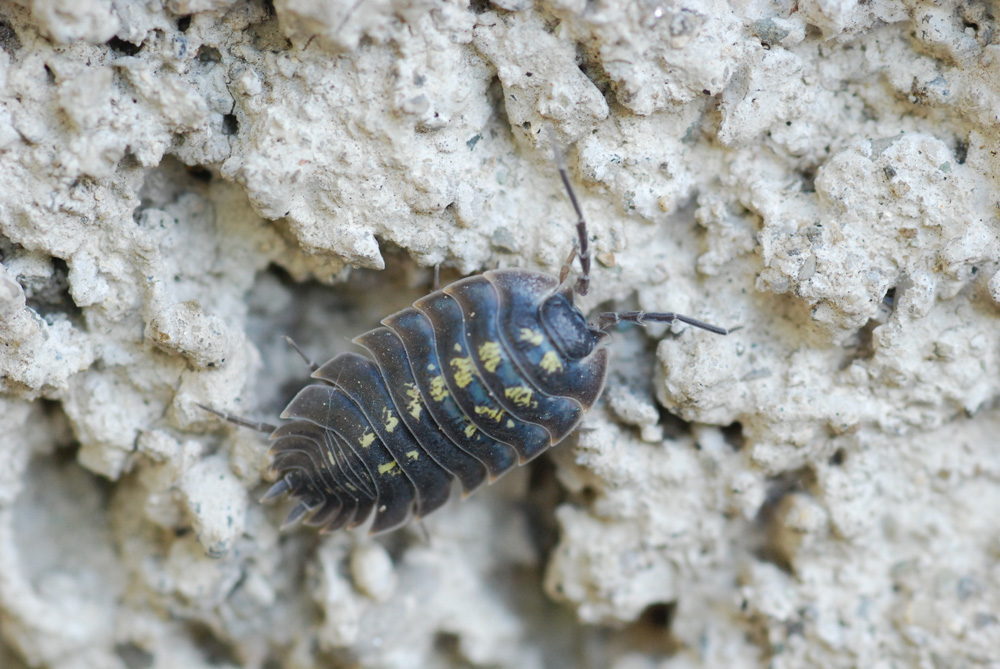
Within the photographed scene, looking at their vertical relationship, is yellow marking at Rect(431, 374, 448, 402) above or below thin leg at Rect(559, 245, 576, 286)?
below

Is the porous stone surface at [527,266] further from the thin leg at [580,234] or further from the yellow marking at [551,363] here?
the yellow marking at [551,363]

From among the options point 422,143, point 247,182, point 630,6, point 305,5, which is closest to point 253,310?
point 247,182

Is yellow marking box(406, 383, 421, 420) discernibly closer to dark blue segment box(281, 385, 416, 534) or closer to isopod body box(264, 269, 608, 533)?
isopod body box(264, 269, 608, 533)

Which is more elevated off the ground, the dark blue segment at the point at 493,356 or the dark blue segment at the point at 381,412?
the dark blue segment at the point at 493,356

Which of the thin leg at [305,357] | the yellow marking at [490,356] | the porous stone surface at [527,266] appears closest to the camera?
the porous stone surface at [527,266]

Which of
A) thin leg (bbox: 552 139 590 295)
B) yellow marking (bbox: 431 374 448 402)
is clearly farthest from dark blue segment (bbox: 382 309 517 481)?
thin leg (bbox: 552 139 590 295)

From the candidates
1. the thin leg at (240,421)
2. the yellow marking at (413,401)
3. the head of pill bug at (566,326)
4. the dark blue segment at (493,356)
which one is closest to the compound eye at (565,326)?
the head of pill bug at (566,326)
